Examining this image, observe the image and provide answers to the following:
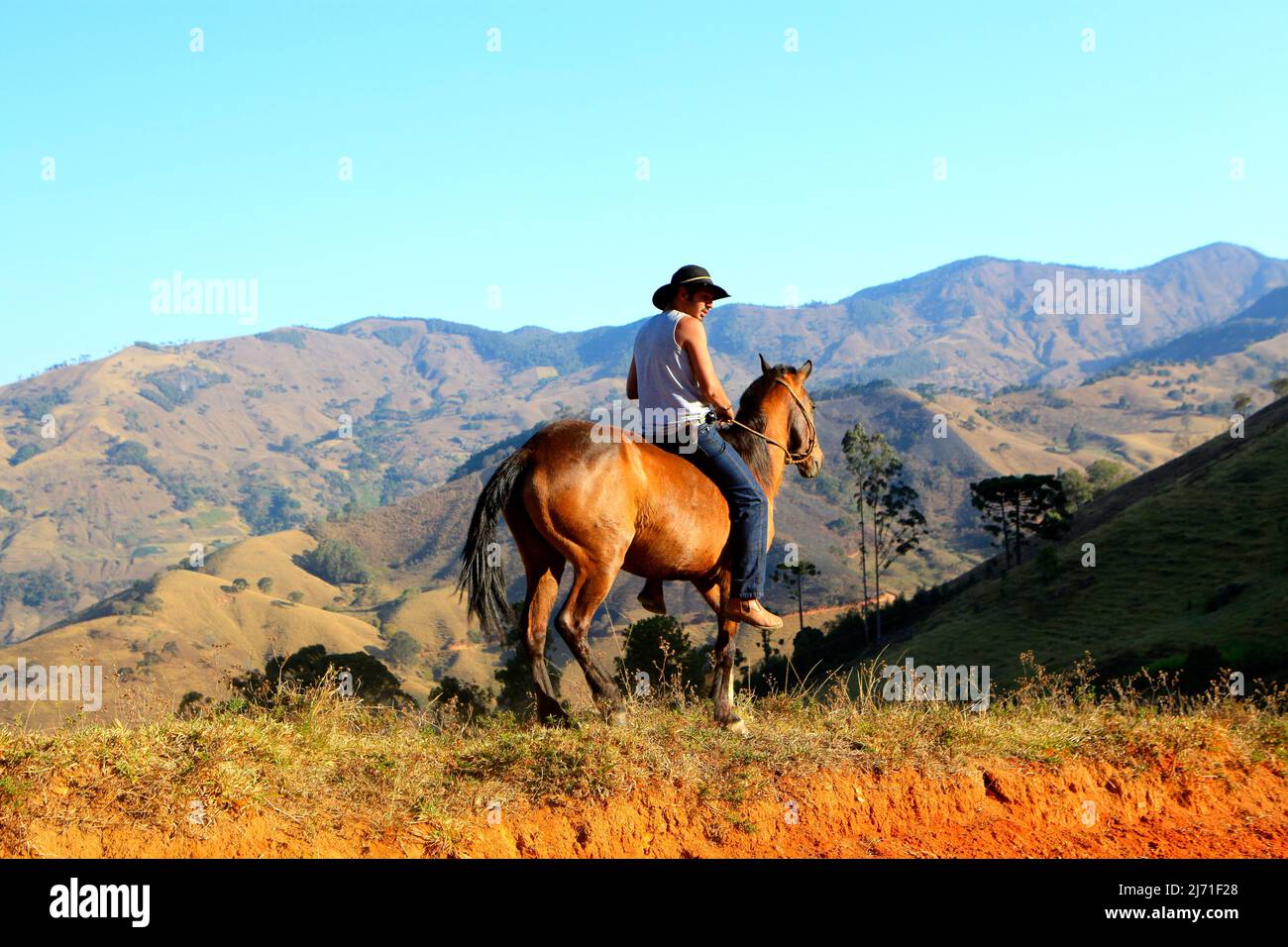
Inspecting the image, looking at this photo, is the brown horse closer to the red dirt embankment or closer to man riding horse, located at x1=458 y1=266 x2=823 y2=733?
man riding horse, located at x1=458 y1=266 x2=823 y2=733

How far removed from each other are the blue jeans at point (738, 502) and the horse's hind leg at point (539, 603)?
1381mm

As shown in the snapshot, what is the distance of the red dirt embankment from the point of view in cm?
571

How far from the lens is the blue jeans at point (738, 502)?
8.89 metres

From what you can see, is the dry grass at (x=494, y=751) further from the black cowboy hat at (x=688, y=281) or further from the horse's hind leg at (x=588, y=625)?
the black cowboy hat at (x=688, y=281)

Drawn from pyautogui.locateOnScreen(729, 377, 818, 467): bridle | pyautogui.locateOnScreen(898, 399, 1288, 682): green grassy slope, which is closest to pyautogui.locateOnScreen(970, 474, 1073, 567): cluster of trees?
pyautogui.locateOnScreen(898, 399, 1288, 682): green grassy slope

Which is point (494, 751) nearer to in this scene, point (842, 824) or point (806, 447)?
point (842, 824)

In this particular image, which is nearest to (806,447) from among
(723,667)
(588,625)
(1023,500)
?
(723,667)

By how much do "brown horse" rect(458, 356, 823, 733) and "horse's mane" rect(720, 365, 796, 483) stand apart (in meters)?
0.70

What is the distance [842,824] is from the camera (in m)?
7.00
